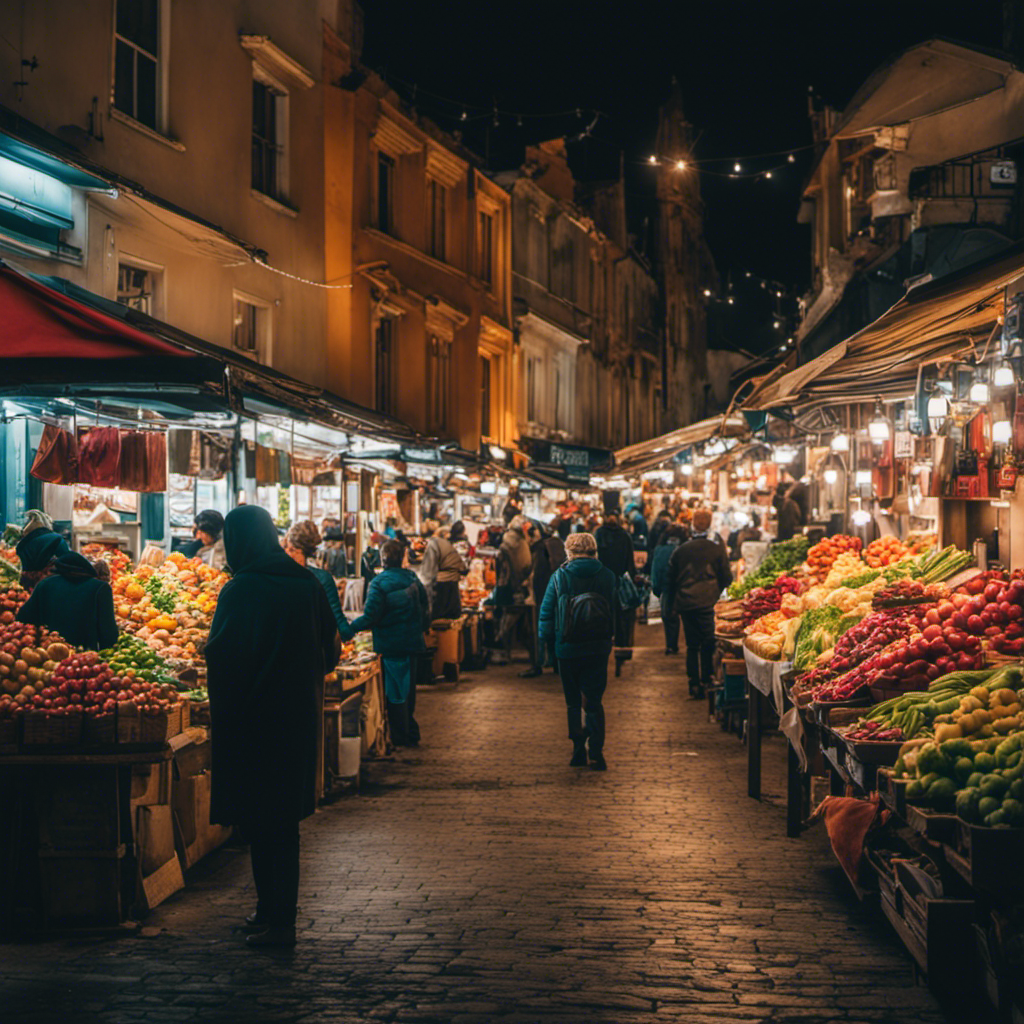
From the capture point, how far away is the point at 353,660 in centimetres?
1032

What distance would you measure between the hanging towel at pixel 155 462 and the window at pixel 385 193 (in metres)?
Result: 12.6

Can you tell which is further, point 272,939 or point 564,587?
point 564,587

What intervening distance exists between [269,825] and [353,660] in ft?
14.3

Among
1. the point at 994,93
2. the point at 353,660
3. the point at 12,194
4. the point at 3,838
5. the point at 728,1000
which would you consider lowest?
the point at 728,1000

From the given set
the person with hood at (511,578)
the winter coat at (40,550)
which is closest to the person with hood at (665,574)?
the person with hood at (511,578)

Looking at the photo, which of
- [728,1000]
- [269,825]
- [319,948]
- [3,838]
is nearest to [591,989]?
[728,1000]

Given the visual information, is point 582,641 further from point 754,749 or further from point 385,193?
point 385,193

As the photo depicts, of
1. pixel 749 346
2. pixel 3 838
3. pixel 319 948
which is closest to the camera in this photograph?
pixel 319 948

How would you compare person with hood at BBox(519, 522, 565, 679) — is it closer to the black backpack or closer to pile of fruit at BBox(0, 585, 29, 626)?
the black backpack

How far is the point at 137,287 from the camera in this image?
13.9 m

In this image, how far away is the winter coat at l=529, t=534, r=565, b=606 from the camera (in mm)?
17047

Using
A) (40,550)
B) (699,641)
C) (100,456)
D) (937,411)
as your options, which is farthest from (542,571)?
(40,550)

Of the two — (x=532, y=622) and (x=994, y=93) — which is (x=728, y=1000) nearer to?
(x=532, y=622)

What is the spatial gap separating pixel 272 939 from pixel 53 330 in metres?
3.88
